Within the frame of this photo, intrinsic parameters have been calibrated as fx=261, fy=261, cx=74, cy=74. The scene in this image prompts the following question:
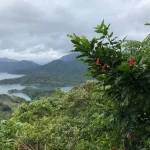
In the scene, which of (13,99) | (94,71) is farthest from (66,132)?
(13,99)

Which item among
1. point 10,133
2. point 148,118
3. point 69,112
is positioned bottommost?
point 69,112

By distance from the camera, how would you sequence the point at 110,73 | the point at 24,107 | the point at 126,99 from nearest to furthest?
the point at 126,99 < the point at 110,73 < the point at 24,107

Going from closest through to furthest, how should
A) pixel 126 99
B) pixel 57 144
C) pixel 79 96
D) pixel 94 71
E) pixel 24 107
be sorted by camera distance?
pixel 126 99 < pixel 94 71 < pixel 57 144 < pixel 79 96 < pixel 24 107

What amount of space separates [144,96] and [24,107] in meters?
17.8

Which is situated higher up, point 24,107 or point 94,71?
point 94,71

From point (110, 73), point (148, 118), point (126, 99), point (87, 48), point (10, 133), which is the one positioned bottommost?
point (10, 133)

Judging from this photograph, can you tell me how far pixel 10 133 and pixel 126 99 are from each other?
3.10 meters

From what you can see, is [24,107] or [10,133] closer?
[10,133]

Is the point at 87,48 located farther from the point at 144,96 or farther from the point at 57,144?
the point at 57,144

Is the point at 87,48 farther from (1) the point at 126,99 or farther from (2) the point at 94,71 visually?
(1) the point at 126,99

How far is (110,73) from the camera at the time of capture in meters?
2.23

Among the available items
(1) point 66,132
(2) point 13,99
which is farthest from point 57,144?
(2) point 13,99

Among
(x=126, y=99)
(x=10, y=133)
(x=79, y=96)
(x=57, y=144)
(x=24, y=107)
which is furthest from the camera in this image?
(x=24, y=107)

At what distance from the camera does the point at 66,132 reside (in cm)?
942
